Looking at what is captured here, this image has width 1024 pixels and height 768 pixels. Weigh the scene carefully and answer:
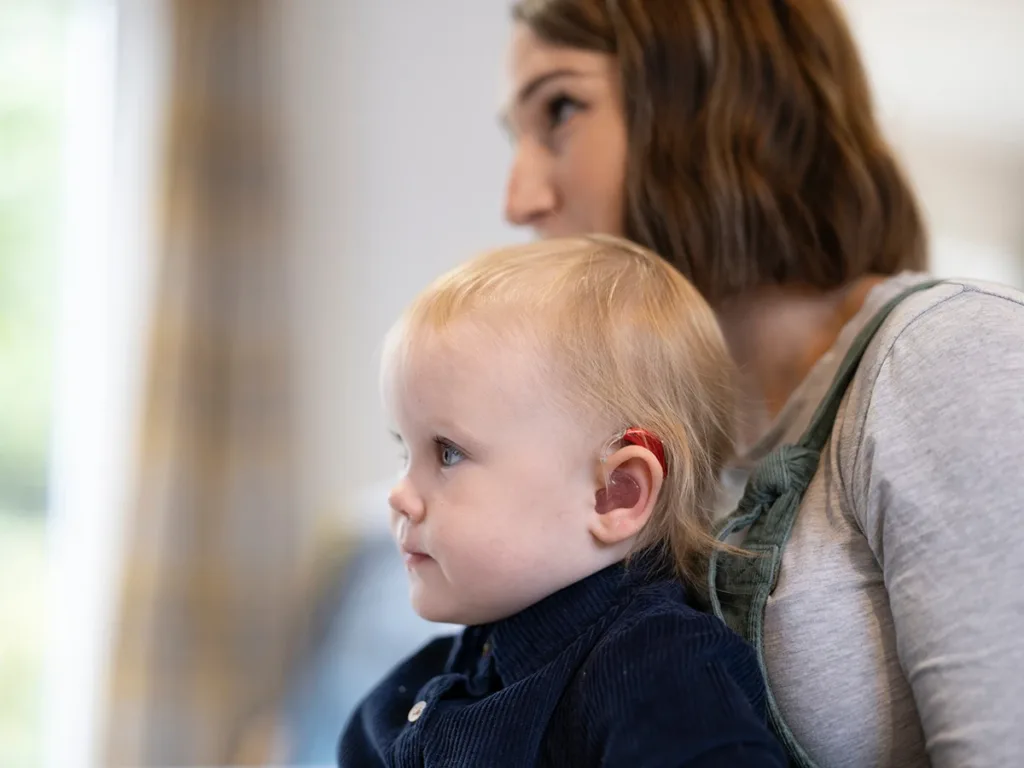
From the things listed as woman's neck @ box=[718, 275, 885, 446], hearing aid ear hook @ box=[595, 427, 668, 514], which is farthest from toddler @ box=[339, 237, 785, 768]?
woman's neck @ box=[718, 275, 885, 446]

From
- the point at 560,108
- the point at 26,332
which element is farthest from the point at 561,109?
the point at 26,332

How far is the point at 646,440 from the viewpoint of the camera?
0.85 metres

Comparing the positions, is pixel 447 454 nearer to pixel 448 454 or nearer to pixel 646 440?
pixel 448 454

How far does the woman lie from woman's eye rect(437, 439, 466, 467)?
283 millimetres

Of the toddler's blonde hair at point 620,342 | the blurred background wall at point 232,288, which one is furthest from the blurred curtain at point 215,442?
the toddler's blonde hair at point 620,342

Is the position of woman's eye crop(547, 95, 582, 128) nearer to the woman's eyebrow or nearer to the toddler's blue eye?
the woman's eyebrow

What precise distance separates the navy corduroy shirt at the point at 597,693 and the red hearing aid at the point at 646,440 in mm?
102

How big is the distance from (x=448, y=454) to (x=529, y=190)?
0.47 metres

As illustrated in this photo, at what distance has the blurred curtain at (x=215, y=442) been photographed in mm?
2012

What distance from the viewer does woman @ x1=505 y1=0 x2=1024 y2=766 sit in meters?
0.71

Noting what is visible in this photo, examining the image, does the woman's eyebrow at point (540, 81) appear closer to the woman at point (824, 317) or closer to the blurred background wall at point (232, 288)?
the woman at point (824, 317)

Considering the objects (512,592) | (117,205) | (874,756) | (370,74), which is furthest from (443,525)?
(370,74)

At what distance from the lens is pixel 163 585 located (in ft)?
6.68

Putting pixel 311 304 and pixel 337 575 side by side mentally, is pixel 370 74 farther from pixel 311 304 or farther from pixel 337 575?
pixel 337 575
